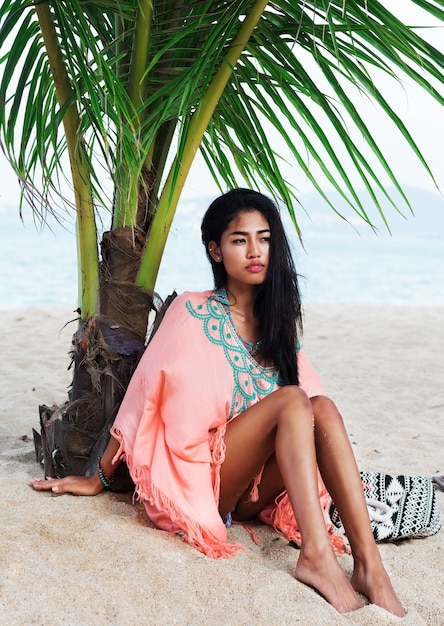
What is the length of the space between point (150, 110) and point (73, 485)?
1.03 metres

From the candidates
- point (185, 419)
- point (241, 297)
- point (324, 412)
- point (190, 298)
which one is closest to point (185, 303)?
point (190, 298)

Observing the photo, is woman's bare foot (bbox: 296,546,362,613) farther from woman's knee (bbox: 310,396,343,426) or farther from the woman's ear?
the woman's ear

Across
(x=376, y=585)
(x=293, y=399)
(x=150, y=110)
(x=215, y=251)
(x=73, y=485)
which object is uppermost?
(x=150, y=110)

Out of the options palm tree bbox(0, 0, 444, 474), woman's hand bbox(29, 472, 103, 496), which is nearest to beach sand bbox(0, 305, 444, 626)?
woman's hand bbox(29, 472, 103, 496)

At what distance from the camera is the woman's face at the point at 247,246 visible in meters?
1.80

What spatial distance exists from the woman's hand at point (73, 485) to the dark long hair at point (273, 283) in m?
0.54

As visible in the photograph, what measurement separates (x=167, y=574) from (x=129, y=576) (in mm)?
80

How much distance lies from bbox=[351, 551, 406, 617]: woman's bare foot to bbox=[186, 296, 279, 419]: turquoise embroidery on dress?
467 mm

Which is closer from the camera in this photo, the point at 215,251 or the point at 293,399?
the point at 293,399

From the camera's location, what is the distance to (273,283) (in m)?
1.83

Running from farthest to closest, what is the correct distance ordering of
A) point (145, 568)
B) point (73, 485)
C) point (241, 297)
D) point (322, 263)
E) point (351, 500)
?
point (322, 263) → point (241, 297) → point (73, 485) → point (351, 500) → point (145, 568)

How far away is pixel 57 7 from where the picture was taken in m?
1.63

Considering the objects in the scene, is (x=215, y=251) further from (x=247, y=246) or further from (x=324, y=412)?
(x=324, y=412)

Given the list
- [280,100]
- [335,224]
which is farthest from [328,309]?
[335,224]
